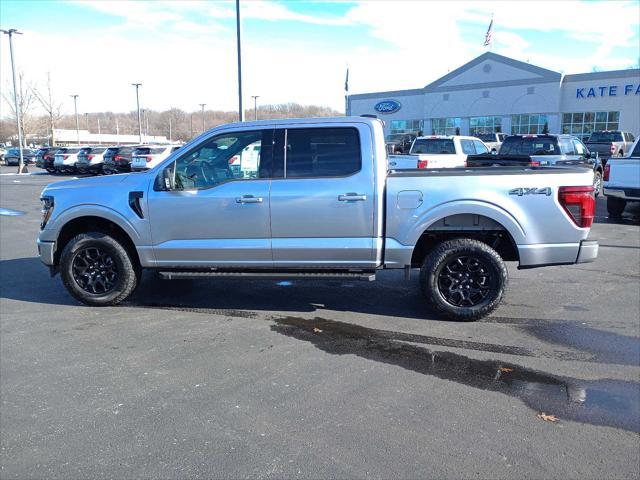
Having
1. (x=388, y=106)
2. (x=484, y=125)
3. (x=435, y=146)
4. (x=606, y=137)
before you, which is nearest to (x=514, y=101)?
(x=484, y=125)

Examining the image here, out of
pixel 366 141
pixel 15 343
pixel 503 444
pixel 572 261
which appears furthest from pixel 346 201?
pixel 15 343

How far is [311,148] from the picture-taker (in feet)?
18.9

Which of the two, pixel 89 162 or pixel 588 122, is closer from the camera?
pixel 89 162

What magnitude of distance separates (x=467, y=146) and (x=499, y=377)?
14.0 m

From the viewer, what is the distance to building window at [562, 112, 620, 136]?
43.2 metres

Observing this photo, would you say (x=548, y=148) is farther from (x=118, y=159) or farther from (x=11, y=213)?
(x=118, y=159)

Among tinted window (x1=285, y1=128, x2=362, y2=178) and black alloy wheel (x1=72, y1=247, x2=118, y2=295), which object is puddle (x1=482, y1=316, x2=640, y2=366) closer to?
tinted window (x1=285, y1=128, x2=362, y2=178)

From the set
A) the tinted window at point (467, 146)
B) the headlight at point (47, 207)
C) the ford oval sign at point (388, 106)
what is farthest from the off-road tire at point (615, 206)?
the ford oval sign at point (388, 106)

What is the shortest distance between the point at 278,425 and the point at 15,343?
3.06 meters

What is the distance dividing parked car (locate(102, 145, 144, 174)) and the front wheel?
84.9ft

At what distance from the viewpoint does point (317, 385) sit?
417cm

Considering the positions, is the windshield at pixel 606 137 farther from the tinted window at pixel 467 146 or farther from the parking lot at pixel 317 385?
the parking lot at pixel 317 385

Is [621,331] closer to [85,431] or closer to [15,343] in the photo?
[85,431]

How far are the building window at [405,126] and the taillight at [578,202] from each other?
5004 cm
